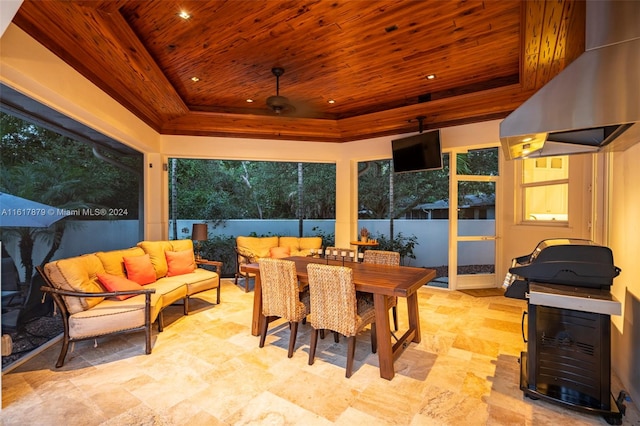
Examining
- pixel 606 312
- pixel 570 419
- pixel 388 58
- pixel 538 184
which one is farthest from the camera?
pixel 538 184

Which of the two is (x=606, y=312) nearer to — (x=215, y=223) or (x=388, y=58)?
(x=388, y=58)

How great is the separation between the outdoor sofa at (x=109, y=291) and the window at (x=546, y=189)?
206 inches

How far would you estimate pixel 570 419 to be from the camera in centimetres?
195

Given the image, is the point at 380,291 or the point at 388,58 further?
the point at 388,58

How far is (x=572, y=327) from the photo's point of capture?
202 cm

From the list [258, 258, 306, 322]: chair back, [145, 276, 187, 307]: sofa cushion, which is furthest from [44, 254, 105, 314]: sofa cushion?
[258, 258, 306, 322]: chair back

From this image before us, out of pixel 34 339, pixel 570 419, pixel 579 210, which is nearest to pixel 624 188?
pixel 570 419

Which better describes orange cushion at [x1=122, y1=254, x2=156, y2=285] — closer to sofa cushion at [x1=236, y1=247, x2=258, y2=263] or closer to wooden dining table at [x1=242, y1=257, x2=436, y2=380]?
wooden dining table at [x1=242, y1=257, x2=436, y2=380]

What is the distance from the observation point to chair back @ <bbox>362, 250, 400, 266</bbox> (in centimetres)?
340

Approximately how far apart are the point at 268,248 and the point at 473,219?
3.69 m

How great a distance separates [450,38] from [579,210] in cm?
311

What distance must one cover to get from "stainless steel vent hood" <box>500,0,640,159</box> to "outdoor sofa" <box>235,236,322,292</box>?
13.1ft

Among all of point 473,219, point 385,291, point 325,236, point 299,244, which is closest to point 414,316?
point 385,291

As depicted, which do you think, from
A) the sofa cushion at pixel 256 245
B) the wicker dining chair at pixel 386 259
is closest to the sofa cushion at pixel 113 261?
the sofa cushion at pixel 256 245
